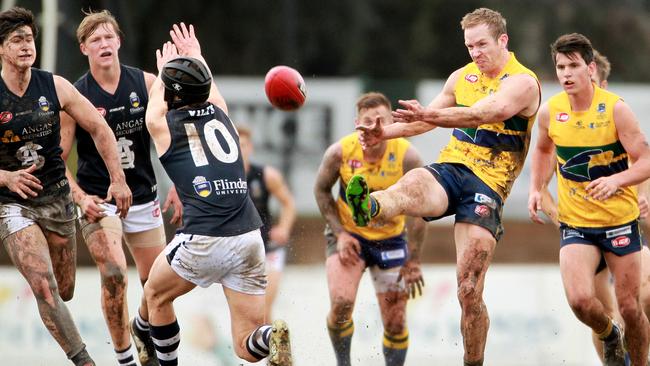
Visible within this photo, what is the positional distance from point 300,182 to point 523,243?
501 centimetres

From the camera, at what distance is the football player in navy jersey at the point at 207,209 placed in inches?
290

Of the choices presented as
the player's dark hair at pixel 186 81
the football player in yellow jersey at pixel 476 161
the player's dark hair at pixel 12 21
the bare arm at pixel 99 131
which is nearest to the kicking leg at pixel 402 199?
the football player in yellow jersey at pixel 476 161

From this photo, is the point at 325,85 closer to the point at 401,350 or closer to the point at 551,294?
the point at 551,294

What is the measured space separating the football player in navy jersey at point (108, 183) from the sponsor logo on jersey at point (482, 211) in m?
2.53

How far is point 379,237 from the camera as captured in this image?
9.71m

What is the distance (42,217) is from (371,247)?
2.92 meters

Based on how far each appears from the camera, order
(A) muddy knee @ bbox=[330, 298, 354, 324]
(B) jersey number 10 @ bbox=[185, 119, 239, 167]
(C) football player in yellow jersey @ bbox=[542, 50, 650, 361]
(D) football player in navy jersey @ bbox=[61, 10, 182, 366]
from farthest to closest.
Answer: (A) muddy knee @ bbox=[330, 298, 354, 324] → (C) football player in yellow jersey @ bbox=[542, 50, 650, 361] → (D) football player in navy jersey @ bbox=[61, 10, 182, 366] → (B) jersey number 10 @ bbox=[185, 119, 239, 167]

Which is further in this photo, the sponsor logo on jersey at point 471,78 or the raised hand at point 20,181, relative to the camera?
the sponsor logo on jersey at point 471,78

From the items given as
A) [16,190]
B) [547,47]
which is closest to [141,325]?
[16,190]

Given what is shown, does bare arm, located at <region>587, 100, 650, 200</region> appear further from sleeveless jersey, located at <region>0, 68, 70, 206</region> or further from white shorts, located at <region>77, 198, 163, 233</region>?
sleeveless jersey, located at <region>0, 68, 70, 206</region>

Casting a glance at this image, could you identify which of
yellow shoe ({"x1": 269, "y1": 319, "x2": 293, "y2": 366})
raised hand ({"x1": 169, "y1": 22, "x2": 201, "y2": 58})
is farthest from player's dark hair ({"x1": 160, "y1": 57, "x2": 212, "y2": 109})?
yellow shoe ({"x1": 269, "y1": 319, "x2": 293, "y2": 366})

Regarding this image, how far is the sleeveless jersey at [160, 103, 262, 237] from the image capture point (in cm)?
738

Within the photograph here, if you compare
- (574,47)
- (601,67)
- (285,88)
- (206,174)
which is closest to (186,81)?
(206,174)

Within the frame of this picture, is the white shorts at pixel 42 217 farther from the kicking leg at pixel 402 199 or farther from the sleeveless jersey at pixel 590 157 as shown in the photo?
the sleeveless jersey at pixel 590 157
